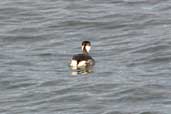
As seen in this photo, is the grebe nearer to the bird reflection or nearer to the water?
the bird reflection

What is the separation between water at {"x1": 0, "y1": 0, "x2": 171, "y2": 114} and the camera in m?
18.6

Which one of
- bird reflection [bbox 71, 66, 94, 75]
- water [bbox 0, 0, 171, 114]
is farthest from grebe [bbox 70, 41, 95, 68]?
water [bbox 0, 0, 171, 114]

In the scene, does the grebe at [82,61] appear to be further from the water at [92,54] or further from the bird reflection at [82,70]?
the water at [92,54]

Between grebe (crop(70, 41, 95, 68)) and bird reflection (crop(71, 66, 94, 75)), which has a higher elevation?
grebe (crop(70, 41, 95, 68))

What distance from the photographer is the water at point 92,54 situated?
1856 cm

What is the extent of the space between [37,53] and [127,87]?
14.3ft

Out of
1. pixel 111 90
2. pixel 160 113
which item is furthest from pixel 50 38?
pixel 160 113

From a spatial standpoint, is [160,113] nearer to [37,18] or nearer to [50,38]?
[50,38]

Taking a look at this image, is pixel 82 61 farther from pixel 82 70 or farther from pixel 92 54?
pixel 92 54

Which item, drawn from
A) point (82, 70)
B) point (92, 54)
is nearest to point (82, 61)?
point (82, 70)

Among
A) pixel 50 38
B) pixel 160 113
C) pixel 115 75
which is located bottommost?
pixel 160 113

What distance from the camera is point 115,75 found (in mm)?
20859

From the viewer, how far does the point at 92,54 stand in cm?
2350

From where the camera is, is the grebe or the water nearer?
the water
